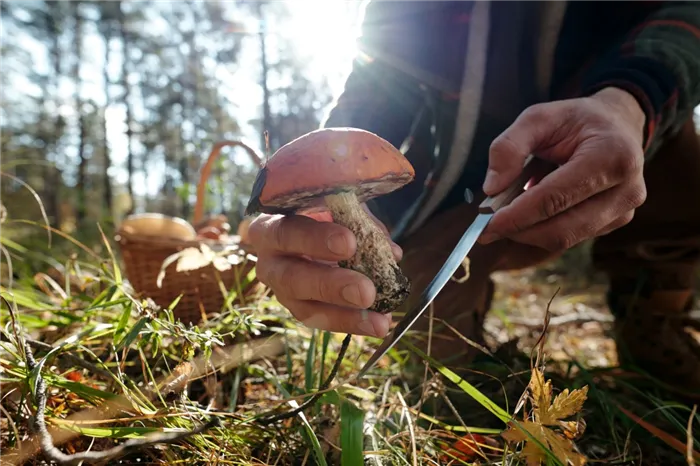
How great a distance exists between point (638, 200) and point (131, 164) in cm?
1445

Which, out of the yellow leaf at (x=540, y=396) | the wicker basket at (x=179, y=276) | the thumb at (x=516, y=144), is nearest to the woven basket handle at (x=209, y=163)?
the wicker basket at (x=179, y=276)

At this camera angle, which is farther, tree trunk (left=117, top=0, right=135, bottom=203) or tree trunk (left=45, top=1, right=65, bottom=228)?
tree trunk (left=117, top=0, right=135, bottom=203)

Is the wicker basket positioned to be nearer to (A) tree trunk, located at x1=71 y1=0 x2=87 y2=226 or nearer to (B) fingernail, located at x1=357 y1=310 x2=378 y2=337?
(B) fingernail, located at x1=357 y1=310 x2=378 y2=337

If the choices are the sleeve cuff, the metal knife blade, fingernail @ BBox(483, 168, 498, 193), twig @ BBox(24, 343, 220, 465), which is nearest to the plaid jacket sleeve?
the sleeve cuff

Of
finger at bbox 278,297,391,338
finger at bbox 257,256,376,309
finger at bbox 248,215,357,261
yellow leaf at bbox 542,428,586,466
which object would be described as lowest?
yellow leaf at bbox 542,428,586,466

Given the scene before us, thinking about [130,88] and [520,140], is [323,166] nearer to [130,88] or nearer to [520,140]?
[520,140]

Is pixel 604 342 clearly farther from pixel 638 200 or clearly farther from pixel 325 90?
pixel 325 90

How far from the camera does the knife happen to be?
715 millimetres

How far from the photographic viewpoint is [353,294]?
29.6 inches

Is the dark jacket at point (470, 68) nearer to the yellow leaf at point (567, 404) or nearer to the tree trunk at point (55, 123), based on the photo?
the yellow leaf at point (567, 404)

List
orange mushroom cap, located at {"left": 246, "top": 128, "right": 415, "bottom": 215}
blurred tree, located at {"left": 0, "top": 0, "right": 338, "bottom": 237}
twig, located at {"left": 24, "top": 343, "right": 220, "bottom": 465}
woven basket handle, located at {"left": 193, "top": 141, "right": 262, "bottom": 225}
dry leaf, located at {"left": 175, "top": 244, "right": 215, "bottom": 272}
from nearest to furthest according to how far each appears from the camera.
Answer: twig, located at {"left": 24, "top": 343, "right": 220, "bottom": 465}
orange mushroom cap, located at {"left": 246, "top": 128, "right": 415, "bottom": 215}
dry leaf, located at {"left": 175, "top": 244, "right": 215, "bottom": 272}
woven basket handle, located at {"left": 193, "top": 141, "right": 262, "bottom": 225}
blurred tree, located at {"left": 0, "top": 0, "right": 338, "bottom": 237}

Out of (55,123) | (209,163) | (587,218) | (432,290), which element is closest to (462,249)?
(432,290)

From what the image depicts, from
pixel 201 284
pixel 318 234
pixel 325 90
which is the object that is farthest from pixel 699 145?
pixel 325 90

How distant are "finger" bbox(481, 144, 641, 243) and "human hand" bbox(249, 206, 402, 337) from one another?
11.0 inches
